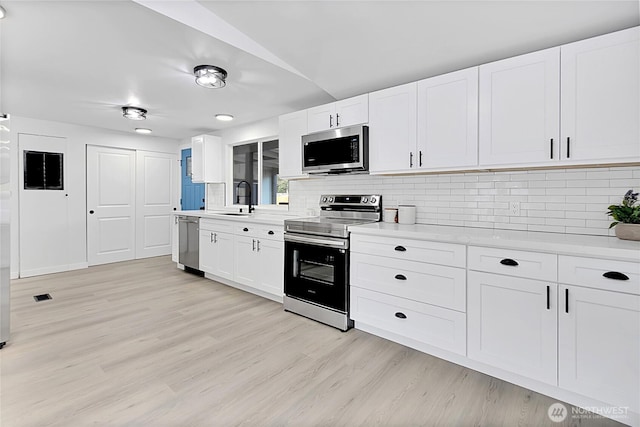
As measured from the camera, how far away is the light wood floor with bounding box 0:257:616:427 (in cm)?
175

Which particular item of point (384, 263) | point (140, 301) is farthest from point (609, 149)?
point (140, 301)

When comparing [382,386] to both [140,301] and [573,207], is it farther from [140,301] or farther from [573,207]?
[140,301]

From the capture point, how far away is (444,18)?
2.19 meters

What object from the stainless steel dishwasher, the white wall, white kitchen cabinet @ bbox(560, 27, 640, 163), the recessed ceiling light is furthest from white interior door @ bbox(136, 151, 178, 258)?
white kitchen cabinet @ bbox(560, 27, 640, 163)

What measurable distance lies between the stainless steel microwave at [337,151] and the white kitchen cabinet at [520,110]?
3.36ft

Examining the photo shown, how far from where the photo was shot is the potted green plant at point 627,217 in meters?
1.87

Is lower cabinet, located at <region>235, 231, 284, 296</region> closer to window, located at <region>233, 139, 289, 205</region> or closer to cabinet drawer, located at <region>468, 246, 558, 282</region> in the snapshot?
window, located at <region>233, 139, 289, 205</region>

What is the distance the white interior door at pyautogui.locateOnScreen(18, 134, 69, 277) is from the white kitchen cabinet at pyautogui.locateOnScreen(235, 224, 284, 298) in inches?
127

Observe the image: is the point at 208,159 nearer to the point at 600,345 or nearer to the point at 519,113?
the point at 519,113

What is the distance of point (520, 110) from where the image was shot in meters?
2.19

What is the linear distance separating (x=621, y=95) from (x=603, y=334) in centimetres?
137

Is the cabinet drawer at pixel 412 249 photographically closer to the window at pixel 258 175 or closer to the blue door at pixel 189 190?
the window at pixel 258 175

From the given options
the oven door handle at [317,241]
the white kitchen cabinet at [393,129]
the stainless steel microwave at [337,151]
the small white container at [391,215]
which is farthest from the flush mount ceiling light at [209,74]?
the small white container at [391,215]

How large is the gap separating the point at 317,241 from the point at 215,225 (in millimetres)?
1953
